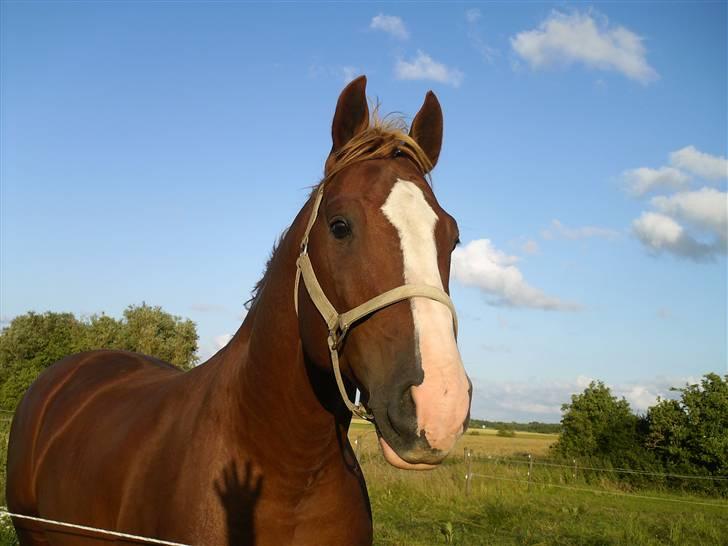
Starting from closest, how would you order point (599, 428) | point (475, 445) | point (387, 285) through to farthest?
point (387, 285)
point (599, 428)
point (475, 445)

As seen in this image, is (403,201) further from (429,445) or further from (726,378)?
(726,378)

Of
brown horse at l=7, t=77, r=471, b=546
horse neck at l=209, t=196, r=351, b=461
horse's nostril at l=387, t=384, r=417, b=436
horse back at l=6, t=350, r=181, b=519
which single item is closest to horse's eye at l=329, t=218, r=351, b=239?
brown horse at l=7, t=77, r=471, b=546

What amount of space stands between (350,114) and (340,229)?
0.60 metres

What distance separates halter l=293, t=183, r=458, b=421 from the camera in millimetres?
1852

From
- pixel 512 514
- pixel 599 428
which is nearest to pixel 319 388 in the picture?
pixel 512 514

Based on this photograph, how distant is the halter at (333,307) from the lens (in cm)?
185

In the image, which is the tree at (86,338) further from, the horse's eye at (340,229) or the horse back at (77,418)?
the horse's eye at (340,229)

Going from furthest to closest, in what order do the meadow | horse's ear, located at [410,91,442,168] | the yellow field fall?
the meadow
the yellow field
horse's ear, located at [410,91,442,168]

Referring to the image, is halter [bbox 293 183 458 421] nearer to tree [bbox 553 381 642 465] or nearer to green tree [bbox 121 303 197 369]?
tree [bbox 553 381 642 465]

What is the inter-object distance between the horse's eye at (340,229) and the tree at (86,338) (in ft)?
116

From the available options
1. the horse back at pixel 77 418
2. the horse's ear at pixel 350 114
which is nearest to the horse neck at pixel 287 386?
the horse's ear at pixel 350 114

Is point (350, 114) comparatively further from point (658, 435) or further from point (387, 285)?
point (658, 435)

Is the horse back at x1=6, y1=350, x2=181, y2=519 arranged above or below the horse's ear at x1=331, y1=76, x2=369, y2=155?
below

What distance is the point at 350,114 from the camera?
2457 mm
